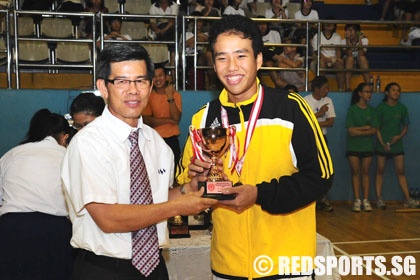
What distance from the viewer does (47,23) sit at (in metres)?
8.55

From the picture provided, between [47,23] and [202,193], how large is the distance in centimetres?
712

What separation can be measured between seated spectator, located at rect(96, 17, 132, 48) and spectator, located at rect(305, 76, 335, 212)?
9.48ft

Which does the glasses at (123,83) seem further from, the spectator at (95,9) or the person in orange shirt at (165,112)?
the spectator at (95,9)

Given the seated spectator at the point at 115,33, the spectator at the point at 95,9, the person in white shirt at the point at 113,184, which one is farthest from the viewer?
the spectator at the point at 95,9

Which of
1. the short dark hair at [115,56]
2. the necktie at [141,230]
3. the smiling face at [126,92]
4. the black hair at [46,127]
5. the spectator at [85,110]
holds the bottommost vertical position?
the necktie at [141,230]

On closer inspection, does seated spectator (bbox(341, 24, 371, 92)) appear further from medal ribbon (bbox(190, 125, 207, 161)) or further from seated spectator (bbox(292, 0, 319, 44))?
medal ribbon (bbox(190, 125, 207, 161))

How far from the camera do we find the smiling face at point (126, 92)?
2135mm

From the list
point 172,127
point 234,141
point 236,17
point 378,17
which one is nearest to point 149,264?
point 234,141

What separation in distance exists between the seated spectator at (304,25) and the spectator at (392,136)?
164 cm

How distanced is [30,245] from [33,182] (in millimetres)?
393

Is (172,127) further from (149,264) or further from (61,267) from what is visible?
(149,264)

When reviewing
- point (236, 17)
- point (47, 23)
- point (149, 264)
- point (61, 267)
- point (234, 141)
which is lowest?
point (61, 267)

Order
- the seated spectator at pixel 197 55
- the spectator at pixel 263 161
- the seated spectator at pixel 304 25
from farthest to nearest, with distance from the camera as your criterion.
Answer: the seated spectator at pixel 304 25
the seated spectator at pixel 197 55
the spectator at pixel 263 161

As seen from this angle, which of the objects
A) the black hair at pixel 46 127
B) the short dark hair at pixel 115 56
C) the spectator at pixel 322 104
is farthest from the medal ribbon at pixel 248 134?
the spectator at pixel 322 104
